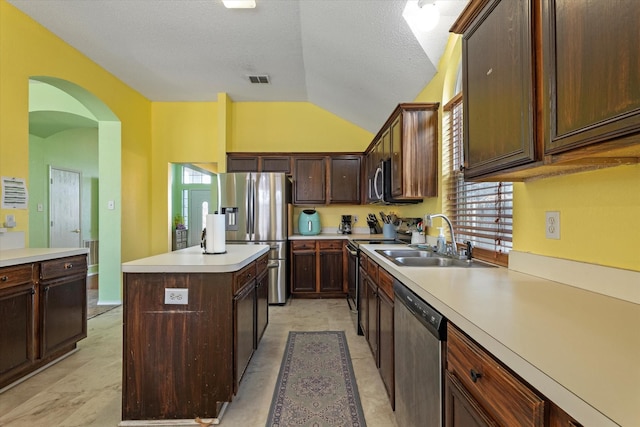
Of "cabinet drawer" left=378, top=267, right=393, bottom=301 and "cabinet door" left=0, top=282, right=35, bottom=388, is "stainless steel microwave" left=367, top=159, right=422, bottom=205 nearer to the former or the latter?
"cabinet drawer" left=378, top=267, right=393, bottom=301

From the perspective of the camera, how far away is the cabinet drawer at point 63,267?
232 centimetres

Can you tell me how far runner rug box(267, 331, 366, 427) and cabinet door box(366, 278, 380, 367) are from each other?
10.0 inches

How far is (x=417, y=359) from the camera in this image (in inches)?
51.4

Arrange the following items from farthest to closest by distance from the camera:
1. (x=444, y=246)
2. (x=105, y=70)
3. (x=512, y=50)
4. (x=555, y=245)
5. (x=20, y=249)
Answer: (x=105, y=70) < (x=20, y=249) < (x=444, y=246) < (x=555, y=245) < (x=512, y=50)

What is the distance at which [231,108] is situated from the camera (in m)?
5.02

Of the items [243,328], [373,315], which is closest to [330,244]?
[373,315]

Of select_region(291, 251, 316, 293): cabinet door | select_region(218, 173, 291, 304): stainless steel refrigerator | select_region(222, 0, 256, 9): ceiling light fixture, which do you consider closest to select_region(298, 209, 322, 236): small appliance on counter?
select_region(291, 251, 316, 293): cabinet door

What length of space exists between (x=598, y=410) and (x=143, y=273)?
187cm

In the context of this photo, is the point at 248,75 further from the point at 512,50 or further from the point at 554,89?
the point at 554,89

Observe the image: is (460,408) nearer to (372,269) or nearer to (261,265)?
(372,269)

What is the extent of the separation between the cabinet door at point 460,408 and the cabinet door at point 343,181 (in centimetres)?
385

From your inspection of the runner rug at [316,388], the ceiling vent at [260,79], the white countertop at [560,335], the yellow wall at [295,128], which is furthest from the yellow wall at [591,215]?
the yellow wall at [295,128]

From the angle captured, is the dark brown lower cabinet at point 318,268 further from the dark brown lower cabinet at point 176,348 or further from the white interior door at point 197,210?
the white interior door at point 197,210

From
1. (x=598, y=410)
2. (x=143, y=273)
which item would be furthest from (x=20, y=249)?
(x=598, y=410)
